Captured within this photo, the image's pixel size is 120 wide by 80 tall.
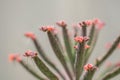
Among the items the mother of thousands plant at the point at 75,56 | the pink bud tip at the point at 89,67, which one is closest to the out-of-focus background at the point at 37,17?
the mother of thousands plant at the point at 75,56

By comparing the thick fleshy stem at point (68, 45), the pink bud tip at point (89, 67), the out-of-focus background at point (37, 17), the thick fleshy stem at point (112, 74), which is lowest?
the out-of-focus background at point (37, 17)

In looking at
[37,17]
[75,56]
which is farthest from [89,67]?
[37,17]

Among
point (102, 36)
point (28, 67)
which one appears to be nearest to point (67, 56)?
point (28, 67)

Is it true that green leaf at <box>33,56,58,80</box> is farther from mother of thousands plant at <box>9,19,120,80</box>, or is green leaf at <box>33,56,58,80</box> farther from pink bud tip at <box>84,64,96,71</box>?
pink bud tip at <box>84,64,96,71</box>

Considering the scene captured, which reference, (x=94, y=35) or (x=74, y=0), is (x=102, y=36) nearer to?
(x=74, y=0)

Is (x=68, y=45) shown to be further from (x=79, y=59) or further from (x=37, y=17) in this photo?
(x=37, y=17)

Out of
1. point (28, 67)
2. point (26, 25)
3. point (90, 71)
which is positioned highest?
point (90, 71)

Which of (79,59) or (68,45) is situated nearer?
(79,59)

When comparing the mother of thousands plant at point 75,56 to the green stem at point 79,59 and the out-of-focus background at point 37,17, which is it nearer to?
the green stem at point 79,59

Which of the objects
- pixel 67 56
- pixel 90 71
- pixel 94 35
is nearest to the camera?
pixel 90 71
